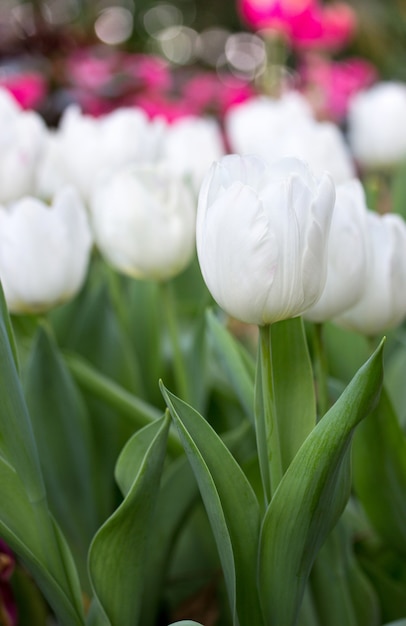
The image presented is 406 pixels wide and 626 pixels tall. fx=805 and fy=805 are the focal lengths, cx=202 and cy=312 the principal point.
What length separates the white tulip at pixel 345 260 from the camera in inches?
16.3

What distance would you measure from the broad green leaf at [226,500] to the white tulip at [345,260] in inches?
3.5

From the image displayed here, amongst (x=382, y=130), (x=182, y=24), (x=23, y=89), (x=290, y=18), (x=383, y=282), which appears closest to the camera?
(x=383, y=282)

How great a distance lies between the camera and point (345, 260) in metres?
0.41

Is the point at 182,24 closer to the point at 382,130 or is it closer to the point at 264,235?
the point at 382,130

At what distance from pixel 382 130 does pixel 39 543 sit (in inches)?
26.5

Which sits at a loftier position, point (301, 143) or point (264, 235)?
point (264, 235)

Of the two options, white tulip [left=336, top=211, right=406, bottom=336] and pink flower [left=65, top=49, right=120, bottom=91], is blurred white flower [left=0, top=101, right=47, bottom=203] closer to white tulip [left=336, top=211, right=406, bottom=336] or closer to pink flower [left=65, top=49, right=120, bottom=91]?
white tulip [left=336, top=211, right=406, bottom=336]

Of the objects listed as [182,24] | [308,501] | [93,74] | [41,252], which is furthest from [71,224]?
[182,24]

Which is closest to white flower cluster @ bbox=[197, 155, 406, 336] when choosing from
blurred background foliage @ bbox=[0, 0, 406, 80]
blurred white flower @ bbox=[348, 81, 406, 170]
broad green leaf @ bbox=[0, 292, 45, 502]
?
broad green leaf @ bbox=[0, 292, 45, 502]

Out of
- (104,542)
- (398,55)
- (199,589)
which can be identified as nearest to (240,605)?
(104,542)

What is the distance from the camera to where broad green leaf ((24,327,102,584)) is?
0.52m

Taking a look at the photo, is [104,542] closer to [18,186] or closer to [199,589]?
[199,589]

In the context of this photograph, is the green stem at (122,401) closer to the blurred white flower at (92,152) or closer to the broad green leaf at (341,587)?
the broad green leaf at (341,587)

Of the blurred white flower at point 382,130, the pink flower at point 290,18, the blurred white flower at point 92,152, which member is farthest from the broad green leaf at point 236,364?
the pink flower at point 290,18
